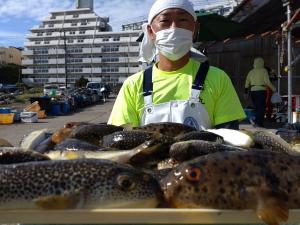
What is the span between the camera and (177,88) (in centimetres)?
354

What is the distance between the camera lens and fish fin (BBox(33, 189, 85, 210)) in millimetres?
1794

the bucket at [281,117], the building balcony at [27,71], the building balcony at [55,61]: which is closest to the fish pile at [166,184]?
the bucket at [281,117]

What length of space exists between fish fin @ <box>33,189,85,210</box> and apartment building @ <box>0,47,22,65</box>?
12705 cm

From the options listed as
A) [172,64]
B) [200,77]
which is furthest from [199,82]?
[172,64]

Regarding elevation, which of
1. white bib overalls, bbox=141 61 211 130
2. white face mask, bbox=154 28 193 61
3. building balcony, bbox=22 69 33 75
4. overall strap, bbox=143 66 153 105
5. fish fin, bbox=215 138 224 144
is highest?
building balcony, bbox=22 69 33 75

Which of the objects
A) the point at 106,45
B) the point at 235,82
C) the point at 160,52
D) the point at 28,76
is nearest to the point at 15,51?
the point at 28,76

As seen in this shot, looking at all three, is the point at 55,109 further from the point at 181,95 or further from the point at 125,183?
the point at 125,183

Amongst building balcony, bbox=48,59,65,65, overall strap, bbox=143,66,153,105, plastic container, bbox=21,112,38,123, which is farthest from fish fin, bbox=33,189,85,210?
building balcony, bbox=48,59,65,65

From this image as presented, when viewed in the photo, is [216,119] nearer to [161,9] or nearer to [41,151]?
[161,9]

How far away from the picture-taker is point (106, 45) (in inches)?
4441

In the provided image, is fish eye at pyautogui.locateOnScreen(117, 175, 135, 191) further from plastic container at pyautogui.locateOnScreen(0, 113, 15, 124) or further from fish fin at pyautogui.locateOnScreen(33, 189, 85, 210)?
plastic container at pyautogui.locateOnScreen(0, 113, 15, 124)

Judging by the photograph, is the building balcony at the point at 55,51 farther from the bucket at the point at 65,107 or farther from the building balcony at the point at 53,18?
the bucket at the point at 65,107

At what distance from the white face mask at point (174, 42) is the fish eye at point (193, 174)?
5.65 feet

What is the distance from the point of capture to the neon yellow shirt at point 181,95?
11.4ft
